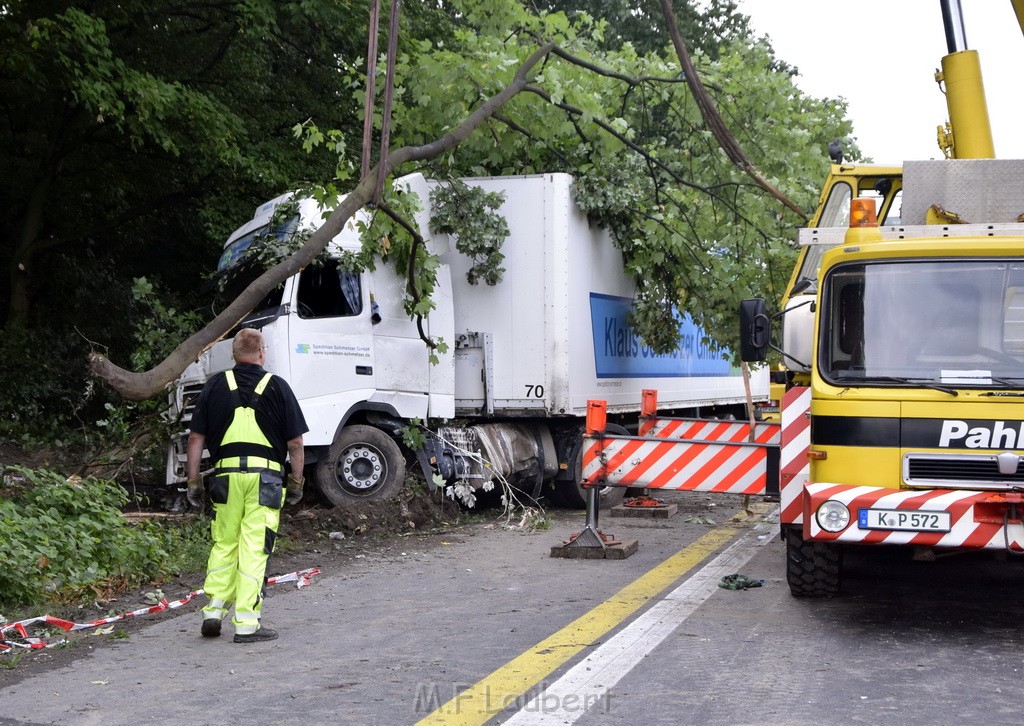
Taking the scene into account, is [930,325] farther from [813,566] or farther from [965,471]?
[813,566]

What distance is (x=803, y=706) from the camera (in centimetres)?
514

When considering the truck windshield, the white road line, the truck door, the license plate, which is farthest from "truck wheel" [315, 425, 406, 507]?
the license plate

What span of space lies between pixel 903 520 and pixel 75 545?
5.21 metres

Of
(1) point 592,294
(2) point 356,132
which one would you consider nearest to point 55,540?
(1) point 592,294

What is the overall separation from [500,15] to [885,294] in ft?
22.3

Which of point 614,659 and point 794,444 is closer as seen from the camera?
point 614,659

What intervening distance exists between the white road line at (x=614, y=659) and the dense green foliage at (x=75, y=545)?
136 inches

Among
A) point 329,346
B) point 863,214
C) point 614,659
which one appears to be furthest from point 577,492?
point 614,659

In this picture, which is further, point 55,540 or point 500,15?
point 500,15

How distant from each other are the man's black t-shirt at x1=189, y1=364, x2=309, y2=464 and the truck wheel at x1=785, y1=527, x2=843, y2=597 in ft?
10.0

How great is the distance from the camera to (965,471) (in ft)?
21.5

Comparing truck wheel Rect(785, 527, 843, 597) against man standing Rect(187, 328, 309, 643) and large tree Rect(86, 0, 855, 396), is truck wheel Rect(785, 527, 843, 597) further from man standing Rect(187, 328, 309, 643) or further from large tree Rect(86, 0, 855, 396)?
large tree Rect(86, 0, 855, 396)

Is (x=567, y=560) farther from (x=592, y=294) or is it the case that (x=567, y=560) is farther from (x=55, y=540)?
(x=592, y=294)

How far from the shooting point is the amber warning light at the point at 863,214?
729 cm
